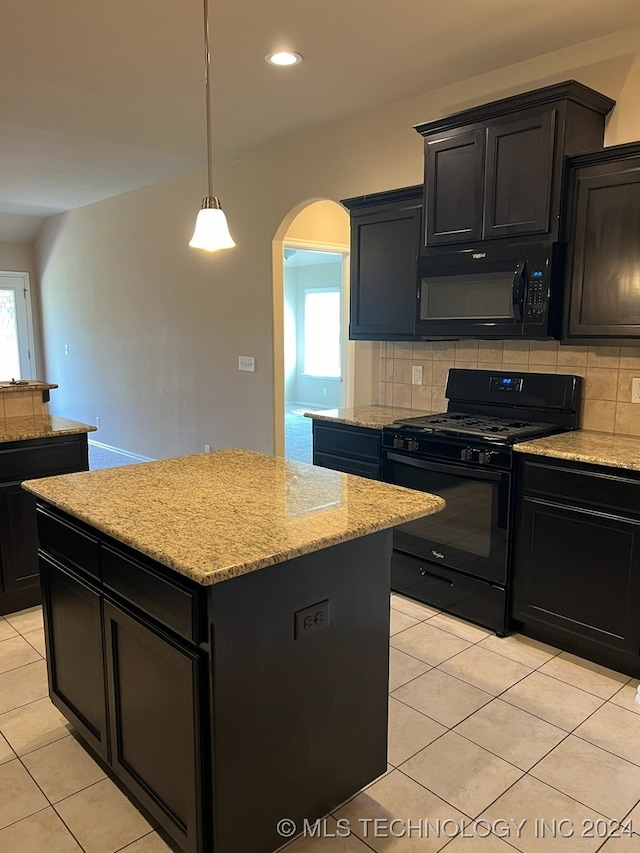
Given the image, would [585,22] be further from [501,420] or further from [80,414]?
[80,414]

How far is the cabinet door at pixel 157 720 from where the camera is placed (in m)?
1.48

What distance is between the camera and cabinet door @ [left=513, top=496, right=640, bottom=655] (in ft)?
8.04

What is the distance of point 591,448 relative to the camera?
2.63 meters

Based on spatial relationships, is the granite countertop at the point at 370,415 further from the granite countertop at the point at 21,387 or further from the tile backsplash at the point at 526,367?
the granite countertop at the point at 21,387

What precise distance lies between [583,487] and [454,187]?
156 cm

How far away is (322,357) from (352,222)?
696cm

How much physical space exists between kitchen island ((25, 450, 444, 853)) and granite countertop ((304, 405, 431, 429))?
1302 mm

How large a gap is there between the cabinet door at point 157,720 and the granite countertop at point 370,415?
189cm

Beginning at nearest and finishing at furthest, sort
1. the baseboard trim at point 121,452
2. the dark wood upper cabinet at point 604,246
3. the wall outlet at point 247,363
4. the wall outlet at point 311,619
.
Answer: the wall outlet at point 311,619
the dark wood upper cabinet at point 604,246
the wall outlet at point 247,363
the baseboard trim at point 121,452

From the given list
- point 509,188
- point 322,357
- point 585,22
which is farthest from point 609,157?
point 322,357

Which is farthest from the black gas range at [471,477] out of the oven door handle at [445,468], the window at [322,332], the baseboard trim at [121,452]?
the window at [322,332]

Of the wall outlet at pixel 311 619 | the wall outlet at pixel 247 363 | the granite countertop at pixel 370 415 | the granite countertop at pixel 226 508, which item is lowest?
the wall outlet at pixel 311 619

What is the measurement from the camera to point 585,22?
2678mm

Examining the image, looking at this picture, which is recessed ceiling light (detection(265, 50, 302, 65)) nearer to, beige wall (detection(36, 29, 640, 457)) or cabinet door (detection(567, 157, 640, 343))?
beige wall (detection(36, 29, 640, 457))
